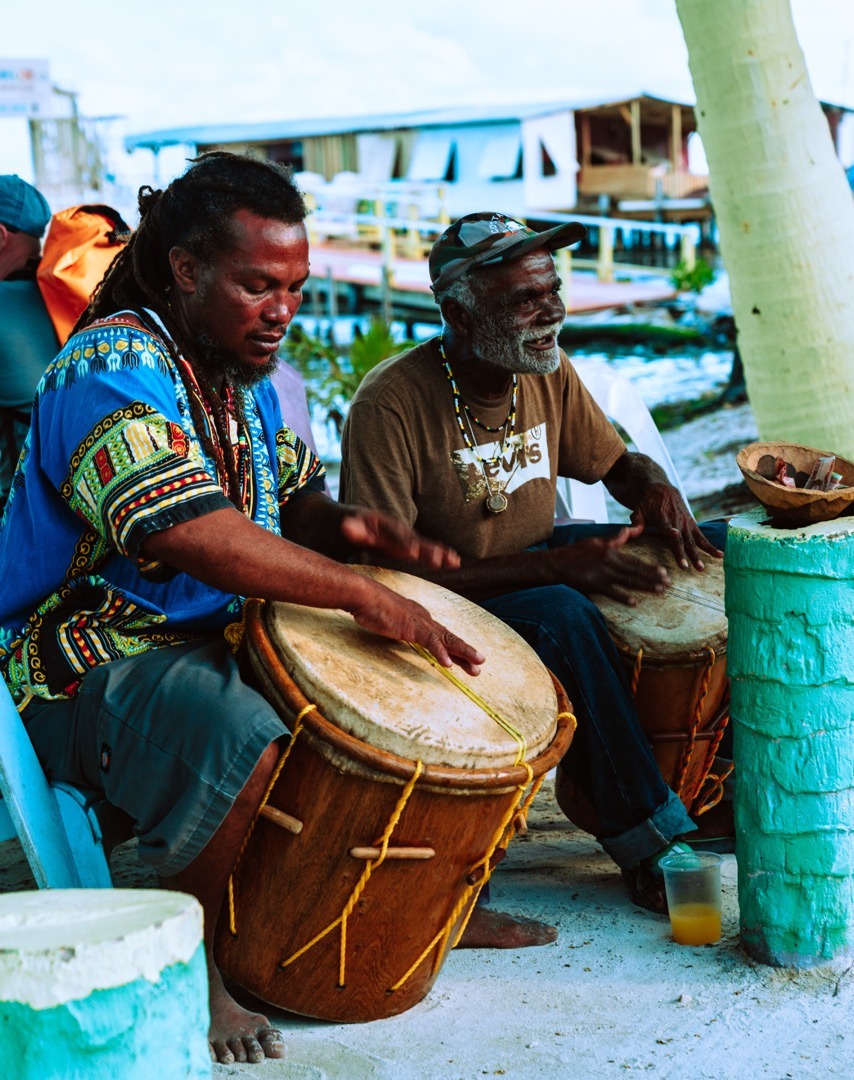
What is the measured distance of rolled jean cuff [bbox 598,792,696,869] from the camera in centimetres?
302

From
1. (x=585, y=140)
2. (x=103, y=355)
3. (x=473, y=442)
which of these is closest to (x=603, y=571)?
(x=473, y=442)

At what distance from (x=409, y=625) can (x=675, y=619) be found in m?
0.98

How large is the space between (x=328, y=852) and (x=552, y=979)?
2.27ft

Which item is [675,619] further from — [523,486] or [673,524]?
[523,486]

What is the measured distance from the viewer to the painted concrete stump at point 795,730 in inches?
101

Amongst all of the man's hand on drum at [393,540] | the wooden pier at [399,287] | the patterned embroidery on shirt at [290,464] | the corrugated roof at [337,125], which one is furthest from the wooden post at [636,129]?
the man's hand on drum at [393,540]

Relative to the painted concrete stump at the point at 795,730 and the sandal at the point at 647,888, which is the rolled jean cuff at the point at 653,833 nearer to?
the sandal at the point at 647,888

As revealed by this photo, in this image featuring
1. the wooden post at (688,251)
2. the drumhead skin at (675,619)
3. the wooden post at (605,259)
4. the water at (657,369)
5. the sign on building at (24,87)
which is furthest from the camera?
the wooden post at (605,259)

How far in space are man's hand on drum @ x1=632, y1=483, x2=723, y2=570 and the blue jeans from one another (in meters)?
0.51

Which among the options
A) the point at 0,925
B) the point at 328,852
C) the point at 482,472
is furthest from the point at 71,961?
the point at 482,472

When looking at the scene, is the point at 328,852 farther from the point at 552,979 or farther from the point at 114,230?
the point at 114,230

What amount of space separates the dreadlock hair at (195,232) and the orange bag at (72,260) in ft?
4.41

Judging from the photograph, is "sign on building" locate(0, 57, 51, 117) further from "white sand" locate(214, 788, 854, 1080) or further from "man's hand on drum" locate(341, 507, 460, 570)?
"white sand" locate(214, 788, 854, 1080)

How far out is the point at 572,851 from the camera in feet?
11.7
